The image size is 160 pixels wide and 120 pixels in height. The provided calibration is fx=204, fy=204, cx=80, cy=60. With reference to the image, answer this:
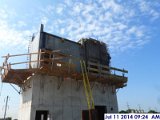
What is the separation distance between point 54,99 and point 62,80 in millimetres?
2203

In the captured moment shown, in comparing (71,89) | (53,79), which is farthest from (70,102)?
(53,79)

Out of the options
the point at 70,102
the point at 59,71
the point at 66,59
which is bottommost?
the point at 70,102

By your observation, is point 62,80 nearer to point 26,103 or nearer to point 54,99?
point 54,99

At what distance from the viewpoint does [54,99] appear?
67.2ft

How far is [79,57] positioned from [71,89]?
4.35 meters

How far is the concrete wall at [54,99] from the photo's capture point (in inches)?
768

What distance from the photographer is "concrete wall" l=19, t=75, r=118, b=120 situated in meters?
19.5

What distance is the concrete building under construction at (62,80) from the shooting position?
64.1 feet

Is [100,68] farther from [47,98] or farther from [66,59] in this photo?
[47,98]

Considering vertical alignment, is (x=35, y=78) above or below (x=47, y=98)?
above

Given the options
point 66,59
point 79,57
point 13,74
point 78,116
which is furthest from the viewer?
point 79,57

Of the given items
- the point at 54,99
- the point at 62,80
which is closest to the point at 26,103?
the point at 54,99

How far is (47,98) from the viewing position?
20.1 meters

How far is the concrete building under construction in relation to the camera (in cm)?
1955
